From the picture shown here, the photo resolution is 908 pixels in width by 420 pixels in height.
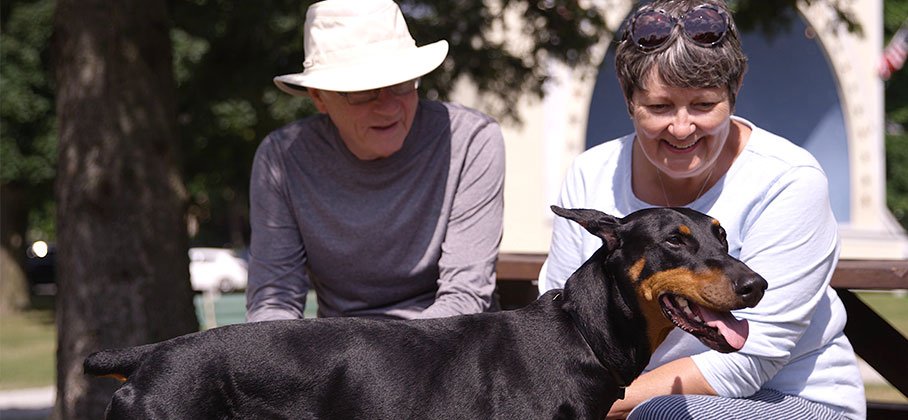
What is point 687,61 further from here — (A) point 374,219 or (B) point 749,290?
(A) point 374,219

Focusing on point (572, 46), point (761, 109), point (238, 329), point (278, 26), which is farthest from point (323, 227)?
point (761, 109)

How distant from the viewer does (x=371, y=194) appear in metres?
3.98

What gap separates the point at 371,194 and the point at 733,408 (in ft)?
4.90

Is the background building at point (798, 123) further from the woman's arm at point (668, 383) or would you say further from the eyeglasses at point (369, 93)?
the woman's arm at point (668, 383)

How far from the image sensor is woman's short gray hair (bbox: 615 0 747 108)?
3188mm

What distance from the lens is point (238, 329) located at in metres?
3.00

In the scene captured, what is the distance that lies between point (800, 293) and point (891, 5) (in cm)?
3925

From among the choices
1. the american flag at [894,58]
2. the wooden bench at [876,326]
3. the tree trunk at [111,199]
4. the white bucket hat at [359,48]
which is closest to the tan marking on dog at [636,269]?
the white bucket hat at [359,48]

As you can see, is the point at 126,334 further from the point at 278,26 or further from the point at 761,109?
the point at 761,109

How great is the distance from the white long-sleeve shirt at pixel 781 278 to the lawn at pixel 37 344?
4.62 metres

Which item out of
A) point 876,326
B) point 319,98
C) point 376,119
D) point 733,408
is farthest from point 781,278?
point 319,98

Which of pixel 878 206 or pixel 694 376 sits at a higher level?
pixel 694 376

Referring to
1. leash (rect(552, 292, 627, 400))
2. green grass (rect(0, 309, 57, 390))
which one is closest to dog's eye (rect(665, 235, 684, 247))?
leash (rect(552, 292, 627, 400))

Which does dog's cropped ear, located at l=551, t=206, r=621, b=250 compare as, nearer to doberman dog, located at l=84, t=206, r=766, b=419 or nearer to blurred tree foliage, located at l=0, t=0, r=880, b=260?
doberman dog, located at l=84, t=206, r=766, b=419
